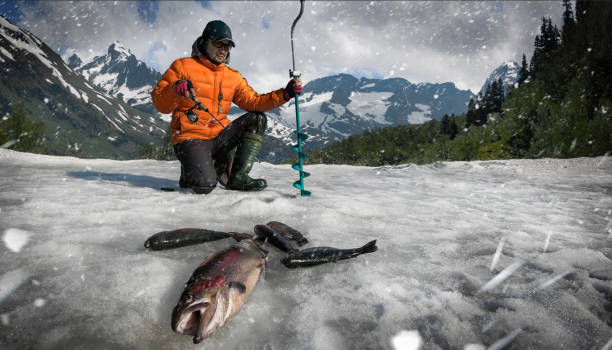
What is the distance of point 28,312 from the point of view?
134cm

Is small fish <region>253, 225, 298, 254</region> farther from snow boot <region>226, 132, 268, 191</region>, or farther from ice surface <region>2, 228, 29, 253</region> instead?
snow boot <region>226, 132, 268, 191</region>

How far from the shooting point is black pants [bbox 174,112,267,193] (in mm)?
4117

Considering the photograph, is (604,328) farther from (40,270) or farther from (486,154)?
(486,154)

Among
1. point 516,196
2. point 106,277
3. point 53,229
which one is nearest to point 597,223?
point 516,196

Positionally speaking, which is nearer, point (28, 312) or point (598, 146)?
point (28, 312)

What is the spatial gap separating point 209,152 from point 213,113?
59cm

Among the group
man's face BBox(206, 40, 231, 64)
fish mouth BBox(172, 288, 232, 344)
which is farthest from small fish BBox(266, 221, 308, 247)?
man's face BBox(206, 40, 231, 64)

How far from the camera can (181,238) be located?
2109 millimetres

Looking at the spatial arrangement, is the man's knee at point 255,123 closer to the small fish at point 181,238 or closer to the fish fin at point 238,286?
the small fish at point 181,238

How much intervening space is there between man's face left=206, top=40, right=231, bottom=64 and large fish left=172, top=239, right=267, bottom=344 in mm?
3458

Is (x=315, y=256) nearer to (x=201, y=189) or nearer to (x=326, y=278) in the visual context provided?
(x=326, y=278)

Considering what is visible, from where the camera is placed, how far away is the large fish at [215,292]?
1229 mm

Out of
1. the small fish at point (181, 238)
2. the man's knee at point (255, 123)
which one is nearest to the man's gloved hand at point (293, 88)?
the man's knee at point (255, 123)

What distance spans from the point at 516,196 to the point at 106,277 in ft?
17.4
